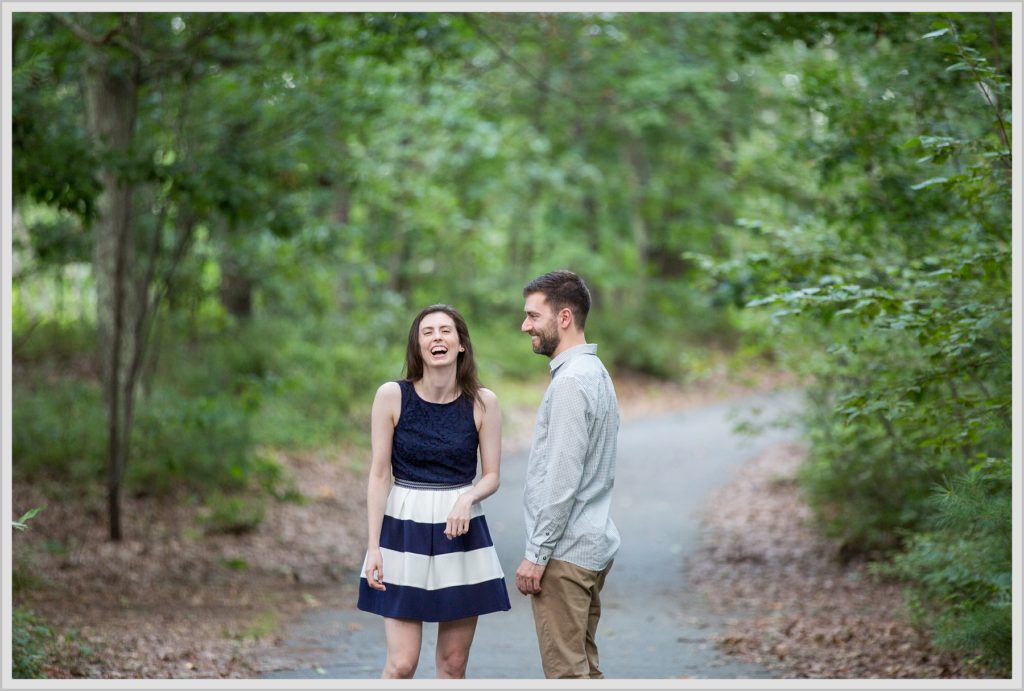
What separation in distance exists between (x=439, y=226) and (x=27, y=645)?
52.3ft

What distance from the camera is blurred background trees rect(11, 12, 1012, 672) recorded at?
5949mm

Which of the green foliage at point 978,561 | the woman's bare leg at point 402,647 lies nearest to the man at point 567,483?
the woman's bare leg at point 402,647

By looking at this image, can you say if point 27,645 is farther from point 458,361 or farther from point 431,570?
point 458,361

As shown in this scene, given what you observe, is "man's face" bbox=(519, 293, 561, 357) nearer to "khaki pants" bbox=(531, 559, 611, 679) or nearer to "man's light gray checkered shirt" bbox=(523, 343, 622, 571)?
"man's light gray checkered shirt" bbox=(523, 343, 622, 571)

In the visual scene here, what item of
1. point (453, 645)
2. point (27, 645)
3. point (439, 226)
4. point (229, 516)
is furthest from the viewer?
point (439, 226)

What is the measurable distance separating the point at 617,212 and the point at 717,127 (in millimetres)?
8650

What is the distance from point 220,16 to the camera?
29.1ft

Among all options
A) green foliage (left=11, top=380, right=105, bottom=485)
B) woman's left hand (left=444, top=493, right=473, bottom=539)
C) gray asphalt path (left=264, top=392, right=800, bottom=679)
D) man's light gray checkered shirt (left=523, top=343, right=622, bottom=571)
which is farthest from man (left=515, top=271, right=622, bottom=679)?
green foliage (left=11, top=380, right=105, bottom=485)

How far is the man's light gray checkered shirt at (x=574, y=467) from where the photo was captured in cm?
396

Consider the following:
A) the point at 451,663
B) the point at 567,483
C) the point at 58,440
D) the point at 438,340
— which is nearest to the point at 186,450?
the point at 58,440

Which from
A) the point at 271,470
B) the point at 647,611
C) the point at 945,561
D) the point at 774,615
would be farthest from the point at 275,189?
the point at 945,561

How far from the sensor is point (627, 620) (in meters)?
7.91

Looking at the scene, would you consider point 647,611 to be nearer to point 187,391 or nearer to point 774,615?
point 774,615

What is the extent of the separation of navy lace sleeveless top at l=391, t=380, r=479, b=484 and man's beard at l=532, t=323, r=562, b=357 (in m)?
0.40
